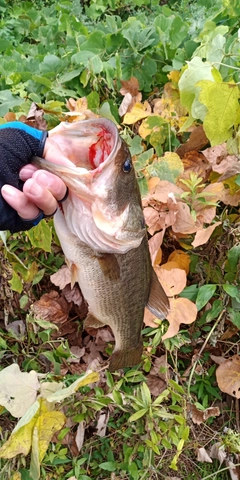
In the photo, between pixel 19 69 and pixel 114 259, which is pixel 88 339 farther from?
pixel 19 69

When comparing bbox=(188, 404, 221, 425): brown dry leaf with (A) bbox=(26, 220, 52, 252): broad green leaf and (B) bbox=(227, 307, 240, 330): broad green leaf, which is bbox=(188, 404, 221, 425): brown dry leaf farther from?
(A) bbox=(26, 220, 52, 252): broad green leaf

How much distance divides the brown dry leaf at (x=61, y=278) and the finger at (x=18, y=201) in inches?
34.2

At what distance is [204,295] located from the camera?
1.95 meters

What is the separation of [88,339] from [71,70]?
154 cm

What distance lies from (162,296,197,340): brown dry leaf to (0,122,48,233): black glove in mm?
810

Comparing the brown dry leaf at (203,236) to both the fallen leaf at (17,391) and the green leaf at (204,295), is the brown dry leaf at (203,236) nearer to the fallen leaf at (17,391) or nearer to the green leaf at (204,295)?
the green leaf at (204,295)

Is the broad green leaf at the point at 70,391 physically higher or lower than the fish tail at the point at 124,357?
higher

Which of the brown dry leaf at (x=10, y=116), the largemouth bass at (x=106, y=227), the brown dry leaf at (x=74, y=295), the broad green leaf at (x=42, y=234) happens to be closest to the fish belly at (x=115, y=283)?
the largemouth bass at (x=106, y=227)

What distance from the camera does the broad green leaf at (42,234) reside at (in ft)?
6.34

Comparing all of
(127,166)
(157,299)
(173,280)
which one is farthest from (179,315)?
(127,166)

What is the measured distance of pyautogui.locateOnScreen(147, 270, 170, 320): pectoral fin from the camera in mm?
1656

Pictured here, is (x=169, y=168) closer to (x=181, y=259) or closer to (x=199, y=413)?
(x=181, y=259)

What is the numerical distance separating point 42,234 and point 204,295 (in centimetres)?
75

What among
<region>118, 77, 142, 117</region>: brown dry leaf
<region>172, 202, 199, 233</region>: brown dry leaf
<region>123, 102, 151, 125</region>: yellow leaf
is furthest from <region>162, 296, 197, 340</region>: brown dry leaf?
<region>118, 77, 142, 117</region>: brown dry leaf
